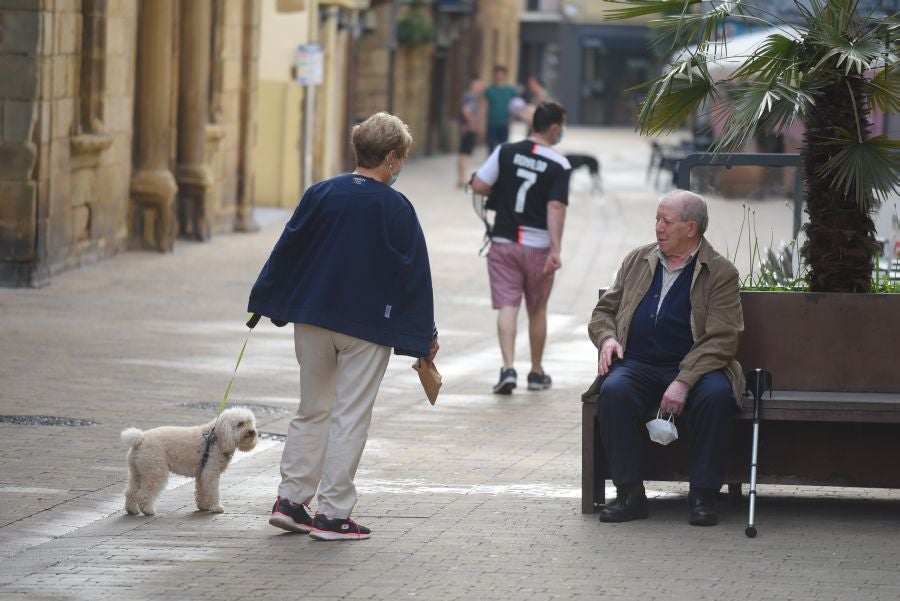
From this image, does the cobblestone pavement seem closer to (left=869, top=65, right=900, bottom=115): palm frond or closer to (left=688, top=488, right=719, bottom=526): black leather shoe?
(left=688, top=488, right=719, bottom=526): black leather shoe

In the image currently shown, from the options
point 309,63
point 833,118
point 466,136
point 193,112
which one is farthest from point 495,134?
point 833,118

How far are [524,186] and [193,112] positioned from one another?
34.8ft

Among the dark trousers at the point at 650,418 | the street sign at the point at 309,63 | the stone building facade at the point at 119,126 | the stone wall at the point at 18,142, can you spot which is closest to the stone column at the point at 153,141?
the stone building facade at the point at 119,126

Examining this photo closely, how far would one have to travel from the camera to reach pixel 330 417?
707 centimetres

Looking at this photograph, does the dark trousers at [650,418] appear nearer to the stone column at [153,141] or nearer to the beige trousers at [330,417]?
the beige trousers at [330,417]

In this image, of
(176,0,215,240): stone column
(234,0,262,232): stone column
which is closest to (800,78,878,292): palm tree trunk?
(176,0,215,240): stone column

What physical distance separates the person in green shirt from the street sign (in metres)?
8.12

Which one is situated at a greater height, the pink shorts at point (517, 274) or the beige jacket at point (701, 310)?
the beige jacket at point (701, 310)

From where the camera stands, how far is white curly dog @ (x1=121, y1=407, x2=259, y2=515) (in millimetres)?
7387

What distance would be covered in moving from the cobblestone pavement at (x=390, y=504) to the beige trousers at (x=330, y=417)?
0.66ft

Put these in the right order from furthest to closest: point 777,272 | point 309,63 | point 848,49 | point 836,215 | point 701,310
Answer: point 309,63, point 777,272, point 836,215, point 848,49, point 701,310

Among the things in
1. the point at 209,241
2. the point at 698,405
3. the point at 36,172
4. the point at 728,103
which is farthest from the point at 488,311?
the point at 698,405

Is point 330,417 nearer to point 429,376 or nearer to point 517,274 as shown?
point 429,376

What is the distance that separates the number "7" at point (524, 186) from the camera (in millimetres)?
11609
